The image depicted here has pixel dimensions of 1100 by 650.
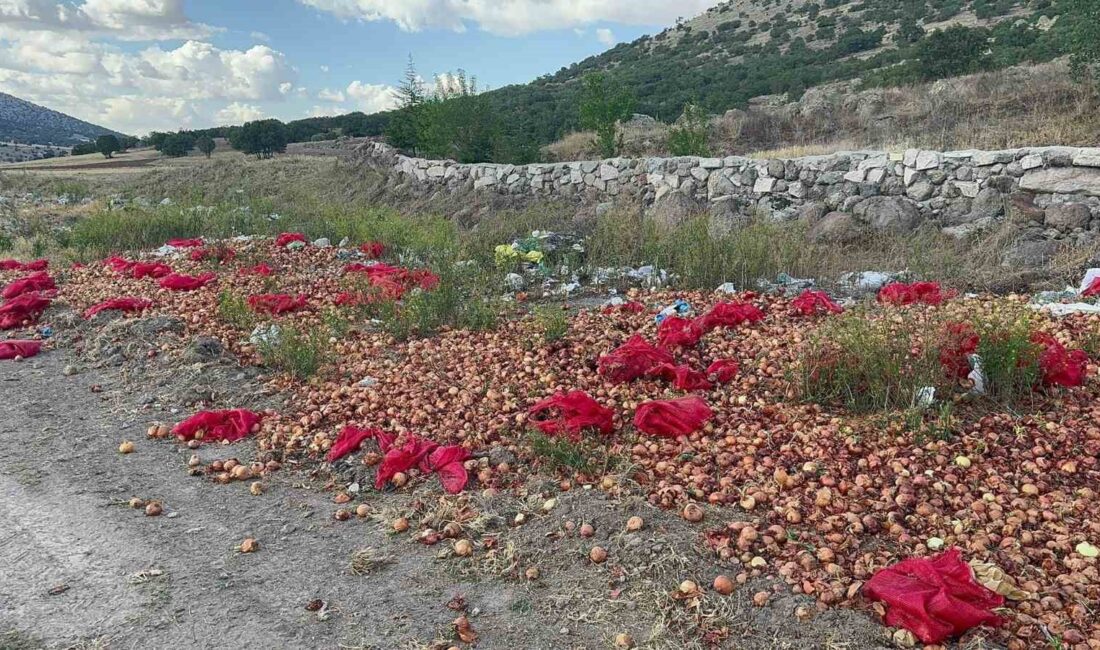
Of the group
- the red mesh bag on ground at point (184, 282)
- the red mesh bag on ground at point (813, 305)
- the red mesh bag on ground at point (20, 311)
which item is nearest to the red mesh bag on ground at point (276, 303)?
the red mesh bag on ground at point (184, 282)

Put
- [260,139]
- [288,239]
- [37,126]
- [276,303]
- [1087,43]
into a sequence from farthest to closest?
[37,126]
[260,139]
[1087,43]
[288,239]
[276,303]

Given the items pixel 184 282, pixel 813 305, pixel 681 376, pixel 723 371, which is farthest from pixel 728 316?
pixel 184 282

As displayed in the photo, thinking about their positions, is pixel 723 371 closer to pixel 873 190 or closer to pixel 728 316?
pixel 728 316

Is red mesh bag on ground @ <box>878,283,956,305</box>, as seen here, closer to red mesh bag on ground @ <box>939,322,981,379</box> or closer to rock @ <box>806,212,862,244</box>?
red mesh bag on ground @ <box>939,322,981,379</box>

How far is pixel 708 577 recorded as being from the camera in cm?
279

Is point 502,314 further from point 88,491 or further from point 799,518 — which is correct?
point 799,518

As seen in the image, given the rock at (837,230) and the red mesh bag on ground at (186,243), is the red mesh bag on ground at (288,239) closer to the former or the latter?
the red mesh bag on ground at (186,243)

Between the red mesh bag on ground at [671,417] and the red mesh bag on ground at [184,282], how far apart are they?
584 cm

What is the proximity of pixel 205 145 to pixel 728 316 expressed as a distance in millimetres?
Result: 33462

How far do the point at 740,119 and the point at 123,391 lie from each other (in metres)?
14.8

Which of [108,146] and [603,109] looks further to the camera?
[108,146]

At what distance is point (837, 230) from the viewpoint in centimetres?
841

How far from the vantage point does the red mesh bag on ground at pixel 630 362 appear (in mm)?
4656

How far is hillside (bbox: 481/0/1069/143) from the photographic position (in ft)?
68.4
